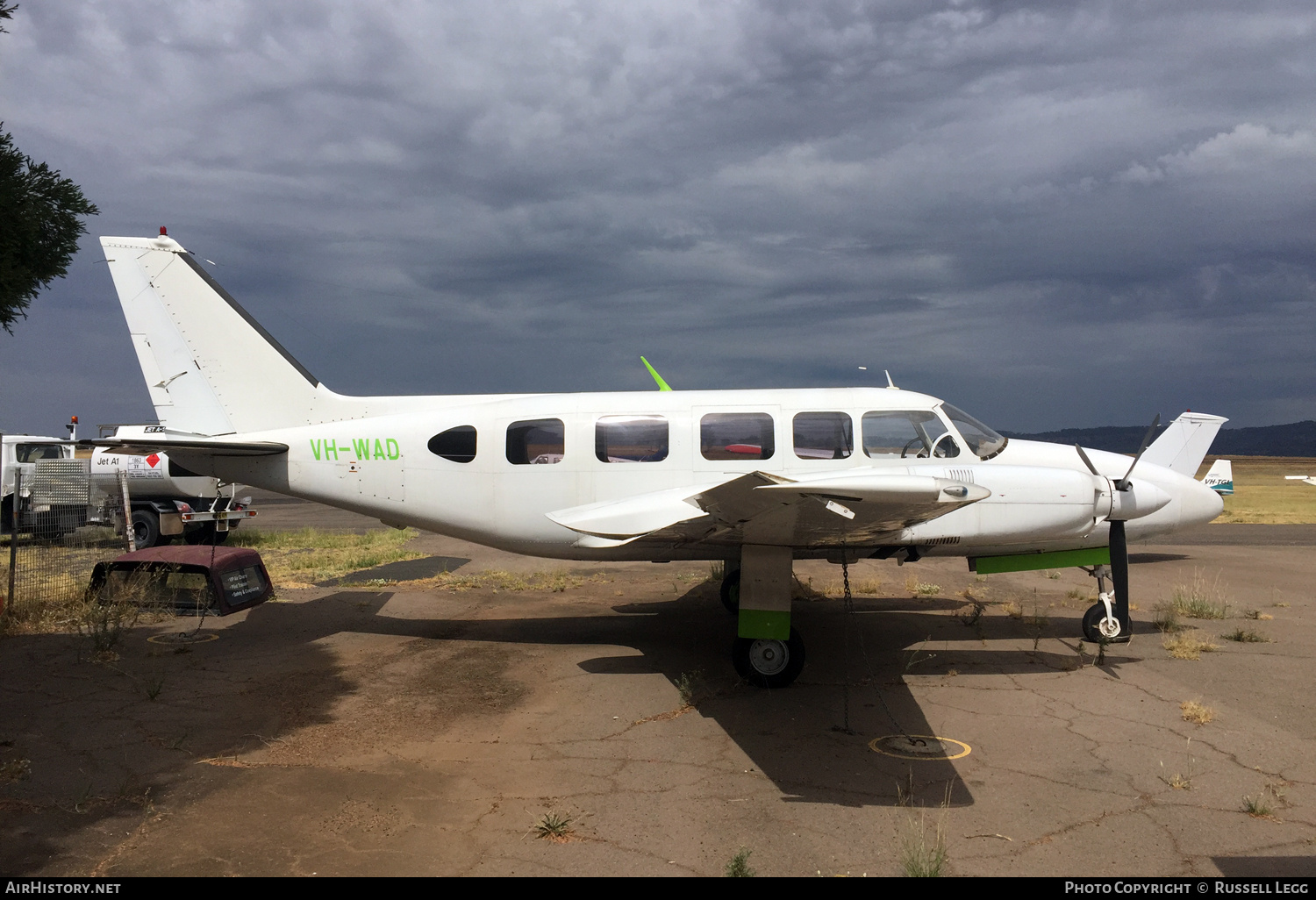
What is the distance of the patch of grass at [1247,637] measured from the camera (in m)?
9.13

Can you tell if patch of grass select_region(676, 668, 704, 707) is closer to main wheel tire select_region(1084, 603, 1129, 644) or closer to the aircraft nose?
main wheel tire select_region(1084, 603, 1129, 644)

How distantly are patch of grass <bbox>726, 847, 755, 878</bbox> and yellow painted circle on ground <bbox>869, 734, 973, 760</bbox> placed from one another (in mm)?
2087

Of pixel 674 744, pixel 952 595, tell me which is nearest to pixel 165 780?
pixel 674 744

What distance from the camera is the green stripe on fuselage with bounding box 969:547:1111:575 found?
9070 mm

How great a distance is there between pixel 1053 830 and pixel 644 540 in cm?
502

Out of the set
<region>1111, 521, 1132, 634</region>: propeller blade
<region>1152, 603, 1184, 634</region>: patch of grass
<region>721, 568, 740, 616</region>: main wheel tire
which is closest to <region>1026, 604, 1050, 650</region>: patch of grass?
<region>1111, 521, 1132, 634</region>: propeller blade

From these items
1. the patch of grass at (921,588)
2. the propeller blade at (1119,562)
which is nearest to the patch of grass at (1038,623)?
the propeller blade at (1119,562)

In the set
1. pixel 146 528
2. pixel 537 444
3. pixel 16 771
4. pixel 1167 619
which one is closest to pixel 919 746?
pixel 537 444

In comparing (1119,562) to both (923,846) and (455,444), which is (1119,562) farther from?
(455,444)

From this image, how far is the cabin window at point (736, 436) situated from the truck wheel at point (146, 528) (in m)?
14.3

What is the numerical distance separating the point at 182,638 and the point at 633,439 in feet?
20.1

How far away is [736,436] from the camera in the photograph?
29.8 feet

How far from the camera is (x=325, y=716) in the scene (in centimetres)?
691
